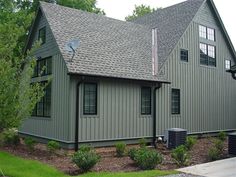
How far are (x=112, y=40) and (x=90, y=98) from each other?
4.45 meters

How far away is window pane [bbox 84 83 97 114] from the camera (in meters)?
14.6

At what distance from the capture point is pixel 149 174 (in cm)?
1001

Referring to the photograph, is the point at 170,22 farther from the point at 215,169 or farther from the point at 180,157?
the point at 215,169

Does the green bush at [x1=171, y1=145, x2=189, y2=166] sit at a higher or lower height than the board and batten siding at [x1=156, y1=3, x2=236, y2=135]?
lower

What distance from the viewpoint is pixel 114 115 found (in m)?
15.4

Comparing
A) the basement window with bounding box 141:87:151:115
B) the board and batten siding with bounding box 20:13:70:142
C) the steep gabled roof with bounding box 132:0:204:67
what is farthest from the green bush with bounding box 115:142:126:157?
the steep gabled roof with bounding box 132:0:204:67

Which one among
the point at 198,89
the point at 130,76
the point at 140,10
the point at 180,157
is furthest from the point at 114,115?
the point at 140,10

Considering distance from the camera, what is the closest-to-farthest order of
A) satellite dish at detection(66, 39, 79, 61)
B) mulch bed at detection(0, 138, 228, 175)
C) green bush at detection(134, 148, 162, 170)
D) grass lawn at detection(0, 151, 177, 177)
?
grass lawn at detection(0, 151, 177, 177) → green bush at detection(134, 148, 162, 170) → mulch bed at detection(0, 138, 228, 175) → satellite dish at detection(66, 39, 79, 61)

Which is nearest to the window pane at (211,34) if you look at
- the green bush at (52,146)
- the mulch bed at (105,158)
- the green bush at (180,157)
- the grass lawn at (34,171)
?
the mulch bed at (105,158)

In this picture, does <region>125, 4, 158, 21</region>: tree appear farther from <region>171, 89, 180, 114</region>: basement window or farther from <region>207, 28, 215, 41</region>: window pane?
<region>171, 89, 180, 114</region>: basement window

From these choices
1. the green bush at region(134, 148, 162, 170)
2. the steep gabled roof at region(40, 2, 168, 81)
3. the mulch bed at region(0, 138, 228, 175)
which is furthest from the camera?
the steep gabled roof at region(40, 2, 168, 81)

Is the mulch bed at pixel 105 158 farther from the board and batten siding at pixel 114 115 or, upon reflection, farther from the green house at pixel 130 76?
the board and batten siding at pixel 114 115

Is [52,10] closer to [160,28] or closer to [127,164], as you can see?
[160,28]

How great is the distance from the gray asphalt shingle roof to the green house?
56 millimetres
